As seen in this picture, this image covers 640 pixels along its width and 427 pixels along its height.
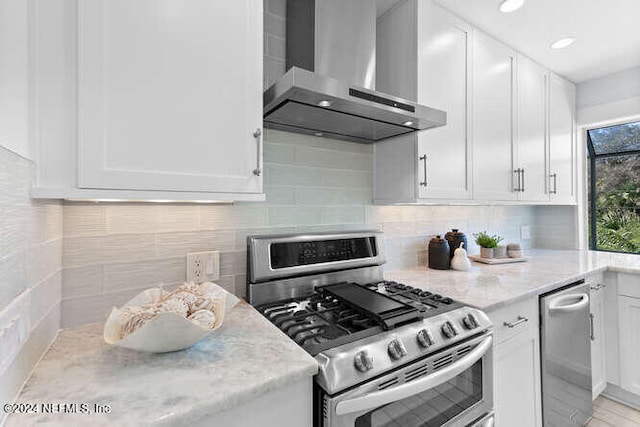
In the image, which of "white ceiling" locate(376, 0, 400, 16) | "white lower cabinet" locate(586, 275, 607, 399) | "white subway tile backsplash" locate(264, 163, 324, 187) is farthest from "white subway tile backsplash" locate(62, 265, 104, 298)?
"white lower cabinet" locate(586, 275, 607, 399)

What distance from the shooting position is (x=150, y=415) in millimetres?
576

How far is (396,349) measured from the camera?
0.91m

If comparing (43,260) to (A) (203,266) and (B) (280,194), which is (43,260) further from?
(B) (280,194)

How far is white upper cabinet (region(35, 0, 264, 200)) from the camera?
2.50 feet

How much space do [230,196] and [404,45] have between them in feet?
4.15

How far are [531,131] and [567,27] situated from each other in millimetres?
643

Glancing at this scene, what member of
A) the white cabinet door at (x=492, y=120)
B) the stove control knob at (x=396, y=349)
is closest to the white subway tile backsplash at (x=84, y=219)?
the stove control knob at (x=396, y=349)

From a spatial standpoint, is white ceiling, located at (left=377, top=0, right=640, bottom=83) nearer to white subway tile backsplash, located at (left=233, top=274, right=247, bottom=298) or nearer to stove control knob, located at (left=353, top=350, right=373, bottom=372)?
white subway tile backsplash, located at (left=233, top=274, right=247, bottom=298)

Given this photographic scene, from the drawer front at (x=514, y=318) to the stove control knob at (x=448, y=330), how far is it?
12.3 inches

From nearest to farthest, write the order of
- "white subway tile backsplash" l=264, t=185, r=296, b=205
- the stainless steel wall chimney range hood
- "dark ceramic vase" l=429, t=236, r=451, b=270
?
the stainless steel wall chimney range hood, "white subway tile backsplash" l=264, t=185, r=296, b=205, "dark ceramic vase" l=429, t=236, r=451, b=270

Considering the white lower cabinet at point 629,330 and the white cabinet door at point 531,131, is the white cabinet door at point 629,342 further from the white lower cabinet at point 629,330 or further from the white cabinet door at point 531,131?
the white cabinet door at point 531,131

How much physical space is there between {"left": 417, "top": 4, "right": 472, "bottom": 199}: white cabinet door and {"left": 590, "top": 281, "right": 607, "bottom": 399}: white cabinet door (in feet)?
3.90

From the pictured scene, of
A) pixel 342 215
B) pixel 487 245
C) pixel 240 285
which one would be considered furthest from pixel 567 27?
pixel 240 285

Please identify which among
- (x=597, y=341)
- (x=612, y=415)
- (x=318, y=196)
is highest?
(x=318, y=196)
